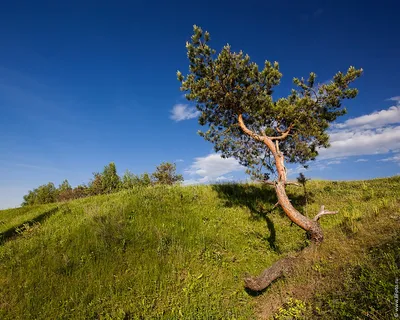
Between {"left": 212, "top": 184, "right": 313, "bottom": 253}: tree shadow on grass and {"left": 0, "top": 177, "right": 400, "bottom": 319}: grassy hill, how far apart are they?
0.61 m

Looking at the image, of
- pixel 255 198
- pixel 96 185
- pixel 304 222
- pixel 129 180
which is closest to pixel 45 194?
pixel 96 185

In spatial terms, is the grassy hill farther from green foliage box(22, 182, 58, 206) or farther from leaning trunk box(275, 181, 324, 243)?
green foliage box(22, 182, 58, 206)

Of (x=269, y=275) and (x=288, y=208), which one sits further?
(x=288, y=208)

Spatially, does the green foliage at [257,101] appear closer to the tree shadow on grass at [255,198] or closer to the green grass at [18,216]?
the tree shadow on grass at [255,198]

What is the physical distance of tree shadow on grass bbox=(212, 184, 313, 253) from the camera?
14.5 metres

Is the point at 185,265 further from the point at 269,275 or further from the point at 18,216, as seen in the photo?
the point at 18,216

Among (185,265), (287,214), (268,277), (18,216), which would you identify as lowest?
(268,277)

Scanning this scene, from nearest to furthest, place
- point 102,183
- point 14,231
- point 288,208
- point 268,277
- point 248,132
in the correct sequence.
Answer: point 268,277, point 288,208, point 14,231, point 248,132, point 102,183

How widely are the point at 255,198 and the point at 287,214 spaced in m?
5.89

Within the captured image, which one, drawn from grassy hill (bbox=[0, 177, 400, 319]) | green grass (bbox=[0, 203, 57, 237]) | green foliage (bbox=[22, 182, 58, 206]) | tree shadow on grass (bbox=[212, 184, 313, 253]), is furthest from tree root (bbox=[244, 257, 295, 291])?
green foliage (bbox=[22, 182, 58, 206])

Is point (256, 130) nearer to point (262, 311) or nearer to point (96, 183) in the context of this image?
point (262, 311)

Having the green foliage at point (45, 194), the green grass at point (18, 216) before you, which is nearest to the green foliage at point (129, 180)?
the green grass at point (18, 216)

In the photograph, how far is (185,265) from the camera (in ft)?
30.5

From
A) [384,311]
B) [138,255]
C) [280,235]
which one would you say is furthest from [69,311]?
[280,235]
